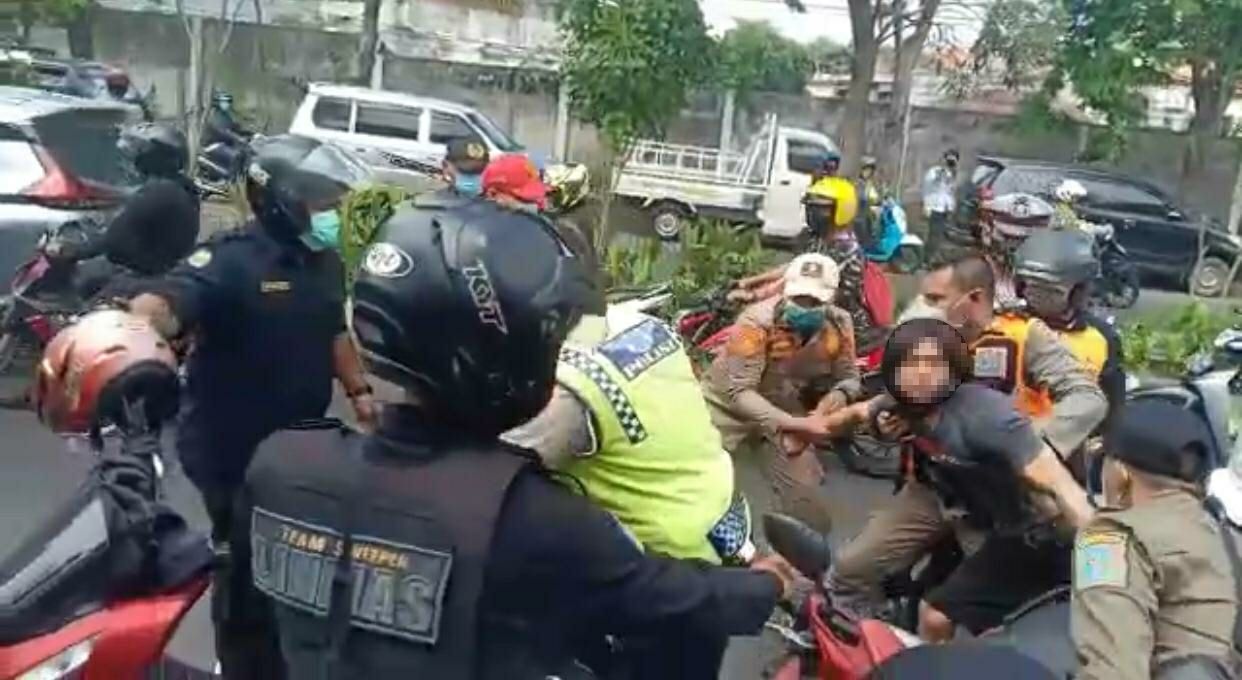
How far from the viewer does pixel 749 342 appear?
5539 mm

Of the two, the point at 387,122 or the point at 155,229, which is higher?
the point at 155,229

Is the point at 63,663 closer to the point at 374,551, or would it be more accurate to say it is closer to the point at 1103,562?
the point at 374,551

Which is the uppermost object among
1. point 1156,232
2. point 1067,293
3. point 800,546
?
point 1067,293

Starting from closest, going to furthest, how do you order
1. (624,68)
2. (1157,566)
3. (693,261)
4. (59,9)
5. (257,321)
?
(1157,566)
(257,321)
(693,261)
(624,68)
(59,9)

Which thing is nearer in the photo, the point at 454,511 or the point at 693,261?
the point at 454,511

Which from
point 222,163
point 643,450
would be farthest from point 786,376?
point 643,450

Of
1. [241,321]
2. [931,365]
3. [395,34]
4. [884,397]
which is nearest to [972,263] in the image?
[884,397]

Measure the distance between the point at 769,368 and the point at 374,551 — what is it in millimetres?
3539

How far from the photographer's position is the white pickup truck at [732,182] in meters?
20.3

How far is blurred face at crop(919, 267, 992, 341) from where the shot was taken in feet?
16.6

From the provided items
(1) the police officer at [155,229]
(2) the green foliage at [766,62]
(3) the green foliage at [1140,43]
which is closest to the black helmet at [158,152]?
(1) the police officer at [155,229]

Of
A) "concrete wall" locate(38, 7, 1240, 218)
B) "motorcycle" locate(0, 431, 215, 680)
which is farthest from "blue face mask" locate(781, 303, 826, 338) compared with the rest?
"concrete wall" locate(38, 7, 1240, 218)

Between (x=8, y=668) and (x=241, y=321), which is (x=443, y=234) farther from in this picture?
(x=241, y=321)

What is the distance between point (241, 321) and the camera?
14.2 feet
